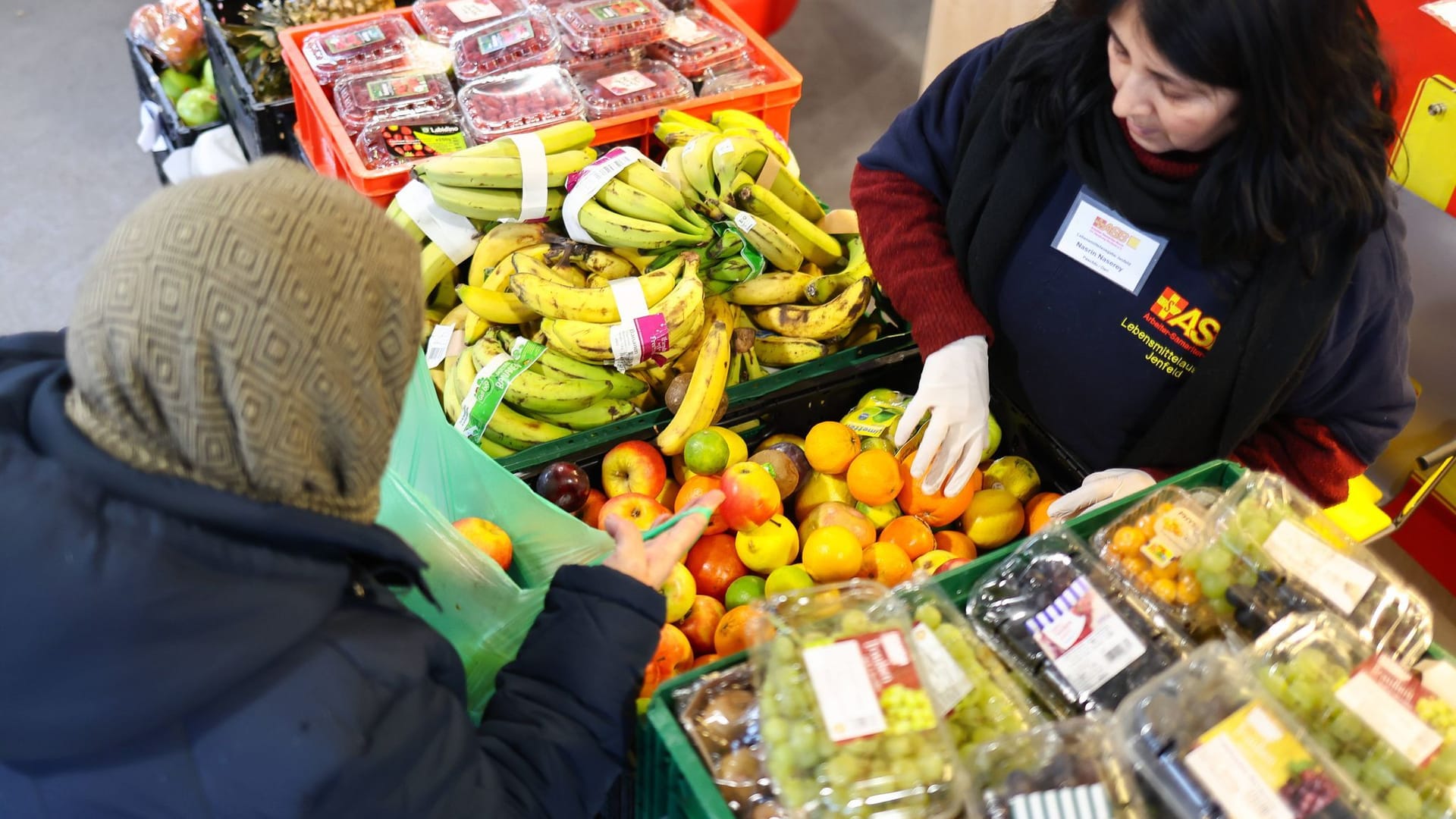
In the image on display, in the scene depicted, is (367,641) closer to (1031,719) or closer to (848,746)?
(848,746)

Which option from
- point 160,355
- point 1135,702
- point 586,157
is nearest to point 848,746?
point 1135,702

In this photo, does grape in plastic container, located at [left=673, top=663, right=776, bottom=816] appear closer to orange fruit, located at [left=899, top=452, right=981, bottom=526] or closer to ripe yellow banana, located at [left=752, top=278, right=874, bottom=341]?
orange fruit, located at [left=899, top=452, right=981, bottom=526]

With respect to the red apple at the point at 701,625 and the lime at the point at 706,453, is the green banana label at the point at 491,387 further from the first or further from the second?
the red apple at the point at 701,625

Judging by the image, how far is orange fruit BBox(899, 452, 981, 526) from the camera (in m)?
1.72

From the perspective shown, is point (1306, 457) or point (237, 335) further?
point (1306, 457)

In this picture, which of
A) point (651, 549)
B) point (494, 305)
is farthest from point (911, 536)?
point (494, 305)

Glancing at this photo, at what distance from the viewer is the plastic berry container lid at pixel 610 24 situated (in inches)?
108

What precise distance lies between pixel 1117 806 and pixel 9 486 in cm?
99

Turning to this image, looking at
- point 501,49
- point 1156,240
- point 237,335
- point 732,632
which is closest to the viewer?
point 237,335

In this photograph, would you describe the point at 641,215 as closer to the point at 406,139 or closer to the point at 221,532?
the point at 406,139

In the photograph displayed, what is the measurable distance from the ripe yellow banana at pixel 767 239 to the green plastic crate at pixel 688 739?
92 centimetres

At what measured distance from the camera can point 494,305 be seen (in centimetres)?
192

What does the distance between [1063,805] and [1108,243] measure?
93 cm

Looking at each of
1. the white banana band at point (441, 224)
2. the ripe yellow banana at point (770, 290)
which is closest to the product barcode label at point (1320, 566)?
the ripe yellow banana at point (770, 290)
